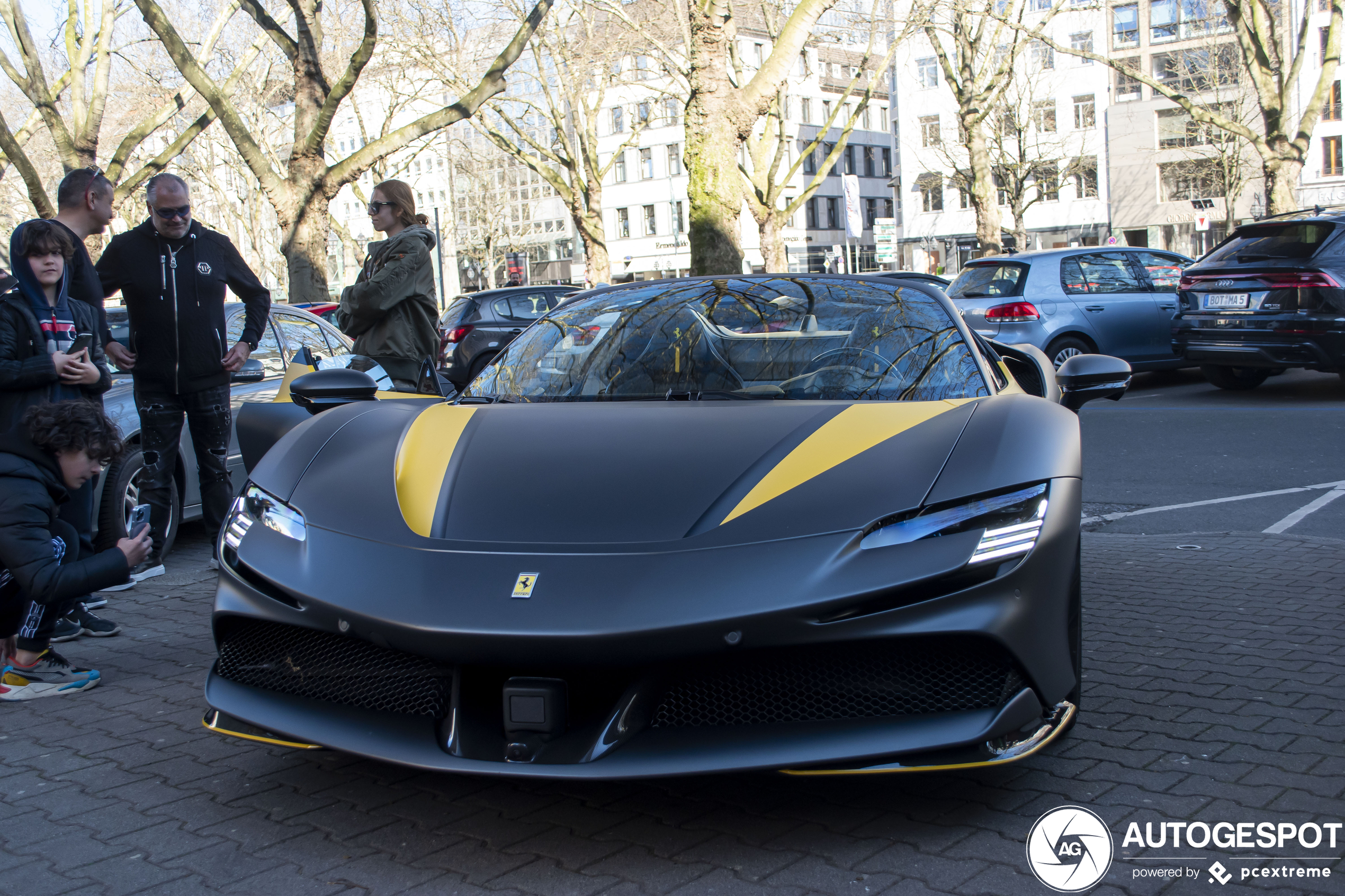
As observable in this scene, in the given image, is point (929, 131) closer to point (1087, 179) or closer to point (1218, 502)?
point (1087, 179)

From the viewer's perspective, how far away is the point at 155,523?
5.70 meters

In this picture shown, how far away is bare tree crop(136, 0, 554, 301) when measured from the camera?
1705 centimetres

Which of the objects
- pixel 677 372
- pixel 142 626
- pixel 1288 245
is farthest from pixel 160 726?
pixel 1288 245

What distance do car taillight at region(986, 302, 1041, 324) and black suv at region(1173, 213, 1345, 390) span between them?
1416 mm

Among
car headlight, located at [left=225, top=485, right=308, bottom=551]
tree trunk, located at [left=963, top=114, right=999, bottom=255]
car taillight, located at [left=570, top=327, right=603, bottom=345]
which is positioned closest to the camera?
car headlight, located at [left=225, top=485, right=308, bottom=551]

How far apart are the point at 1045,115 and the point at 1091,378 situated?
6104cm

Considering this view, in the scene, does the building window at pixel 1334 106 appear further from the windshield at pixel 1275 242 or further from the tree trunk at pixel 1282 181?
the windshield at pixel 1275 242

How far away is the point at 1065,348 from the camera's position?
12828mm

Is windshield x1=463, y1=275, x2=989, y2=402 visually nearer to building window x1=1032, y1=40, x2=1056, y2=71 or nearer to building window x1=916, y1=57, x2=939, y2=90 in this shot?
building window x1=1032, y1=40, x2=1056, y2=71

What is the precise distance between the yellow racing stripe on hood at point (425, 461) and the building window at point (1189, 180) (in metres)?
57.7

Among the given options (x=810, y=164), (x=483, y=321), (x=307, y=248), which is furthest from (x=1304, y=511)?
(x=810, y=164)

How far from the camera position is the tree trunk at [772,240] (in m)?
29.2

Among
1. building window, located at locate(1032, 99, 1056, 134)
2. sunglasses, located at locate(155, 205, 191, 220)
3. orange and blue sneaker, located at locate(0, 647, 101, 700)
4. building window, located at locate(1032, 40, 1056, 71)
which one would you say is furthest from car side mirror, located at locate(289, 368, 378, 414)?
building window, located at locate(1032, 99, 1056, 134)

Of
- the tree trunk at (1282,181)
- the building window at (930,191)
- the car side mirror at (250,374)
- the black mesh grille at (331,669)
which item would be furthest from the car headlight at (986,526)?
the building window at (930,191)
